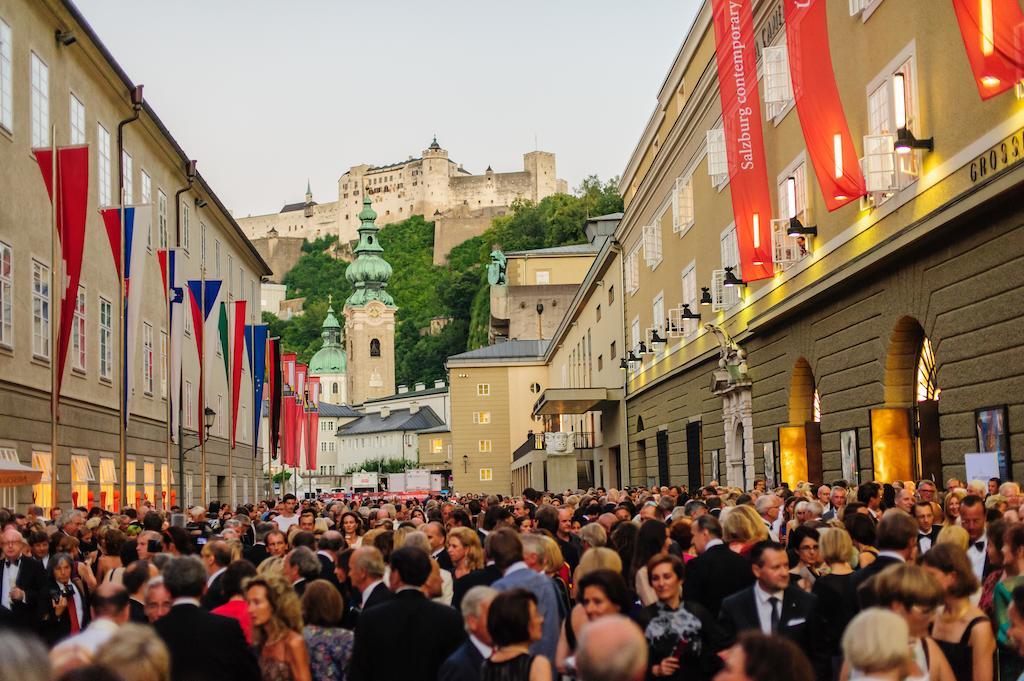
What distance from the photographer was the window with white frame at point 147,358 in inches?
1469

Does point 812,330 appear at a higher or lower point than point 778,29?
lower

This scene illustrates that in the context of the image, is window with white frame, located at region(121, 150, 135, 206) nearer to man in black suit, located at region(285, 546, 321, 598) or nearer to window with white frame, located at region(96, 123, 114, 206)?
window with white frame, located at region(96, 123, 114, 206)

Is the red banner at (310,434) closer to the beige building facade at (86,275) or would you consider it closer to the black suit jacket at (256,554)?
the beige building facade at (86,275)

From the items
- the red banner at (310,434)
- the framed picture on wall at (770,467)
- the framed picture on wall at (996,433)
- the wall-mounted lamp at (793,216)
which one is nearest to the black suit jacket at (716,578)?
the framed picture on wall at (996,433)

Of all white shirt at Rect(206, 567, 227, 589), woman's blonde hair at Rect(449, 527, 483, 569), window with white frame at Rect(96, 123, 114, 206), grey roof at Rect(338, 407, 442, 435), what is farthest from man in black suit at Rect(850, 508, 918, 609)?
grey roof at Rect(338, 407, 442, 435)

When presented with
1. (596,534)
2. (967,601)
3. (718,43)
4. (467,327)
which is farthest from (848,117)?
(467,327)

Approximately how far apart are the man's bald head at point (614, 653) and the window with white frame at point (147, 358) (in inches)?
1346

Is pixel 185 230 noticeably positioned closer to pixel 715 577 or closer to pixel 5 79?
pixel 5 79

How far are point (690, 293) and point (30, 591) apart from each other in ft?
86.3

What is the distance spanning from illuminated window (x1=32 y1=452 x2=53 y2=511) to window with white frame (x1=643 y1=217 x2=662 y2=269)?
2019 centimetres

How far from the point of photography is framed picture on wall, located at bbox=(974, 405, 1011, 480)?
15.4m

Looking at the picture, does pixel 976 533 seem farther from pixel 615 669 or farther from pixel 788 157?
pixel 788 157

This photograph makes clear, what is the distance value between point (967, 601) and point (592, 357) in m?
54.8

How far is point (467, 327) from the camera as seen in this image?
15650 cm
